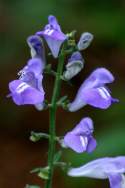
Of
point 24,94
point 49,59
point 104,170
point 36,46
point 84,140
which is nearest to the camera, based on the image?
point 24,94

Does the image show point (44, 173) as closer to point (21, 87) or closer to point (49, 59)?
point (21, 87)

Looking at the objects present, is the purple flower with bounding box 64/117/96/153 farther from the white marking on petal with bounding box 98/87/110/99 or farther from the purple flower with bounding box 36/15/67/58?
the purple flower with bounding box 36/15/67/58

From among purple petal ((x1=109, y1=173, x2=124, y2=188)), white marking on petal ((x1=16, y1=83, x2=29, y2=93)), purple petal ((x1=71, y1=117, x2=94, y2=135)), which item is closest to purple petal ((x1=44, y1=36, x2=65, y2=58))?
white marking on petal ((x1=16, y1=83, x2=29, y2=93))

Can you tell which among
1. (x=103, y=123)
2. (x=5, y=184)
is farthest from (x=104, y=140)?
(x=5, y=184)

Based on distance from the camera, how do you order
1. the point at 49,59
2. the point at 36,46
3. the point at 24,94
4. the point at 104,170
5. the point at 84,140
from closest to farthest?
the point at 24,94
the point at 84,140
the point at 36,46
the point at 104,170
the point at 49,59

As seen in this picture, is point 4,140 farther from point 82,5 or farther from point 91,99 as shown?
point 91,99

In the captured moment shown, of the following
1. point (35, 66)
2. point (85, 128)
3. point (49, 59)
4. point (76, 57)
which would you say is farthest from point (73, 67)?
point (49, 59)

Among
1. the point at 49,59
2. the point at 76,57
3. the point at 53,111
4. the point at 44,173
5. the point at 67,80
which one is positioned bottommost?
the point at 44,173
